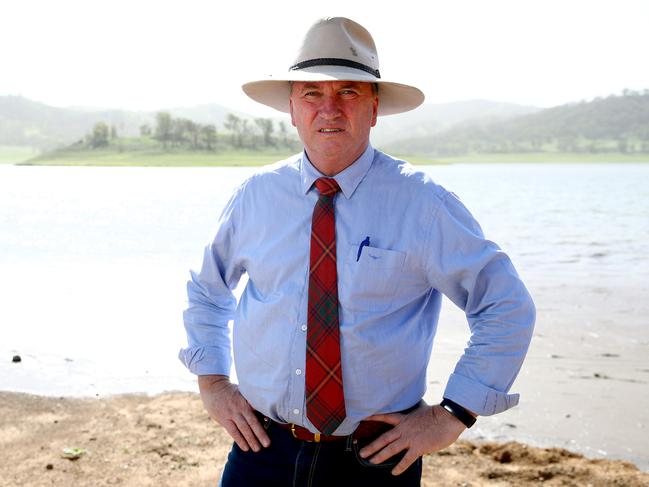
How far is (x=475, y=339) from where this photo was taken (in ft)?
6.53

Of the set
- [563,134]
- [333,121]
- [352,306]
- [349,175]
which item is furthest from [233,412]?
[563,134]

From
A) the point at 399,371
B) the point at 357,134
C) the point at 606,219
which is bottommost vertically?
the point at 606,219

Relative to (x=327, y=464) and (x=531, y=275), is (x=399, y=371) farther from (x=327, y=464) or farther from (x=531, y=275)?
(x=531, y=275)

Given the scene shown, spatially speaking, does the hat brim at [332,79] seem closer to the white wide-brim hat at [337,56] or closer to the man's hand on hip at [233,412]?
the white wide-brim hat at [337,56]

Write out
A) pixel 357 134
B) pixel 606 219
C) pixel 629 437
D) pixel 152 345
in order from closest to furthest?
1. pixel 357 134
2. pixel 629 437
3. pixel 152 345
4. pixel 606 219

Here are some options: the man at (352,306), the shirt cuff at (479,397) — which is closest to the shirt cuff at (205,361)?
the man at (352,306)

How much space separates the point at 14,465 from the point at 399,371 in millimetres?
2795

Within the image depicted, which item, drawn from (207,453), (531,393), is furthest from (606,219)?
(207,453)

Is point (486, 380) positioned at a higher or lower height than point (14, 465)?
higher

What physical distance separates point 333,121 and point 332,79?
0.12 metres

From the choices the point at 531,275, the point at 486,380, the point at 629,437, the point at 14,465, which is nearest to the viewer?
the point at 486,380

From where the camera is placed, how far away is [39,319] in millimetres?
7648

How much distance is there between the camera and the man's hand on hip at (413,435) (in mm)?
1955

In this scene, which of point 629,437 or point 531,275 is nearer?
point 629,437
